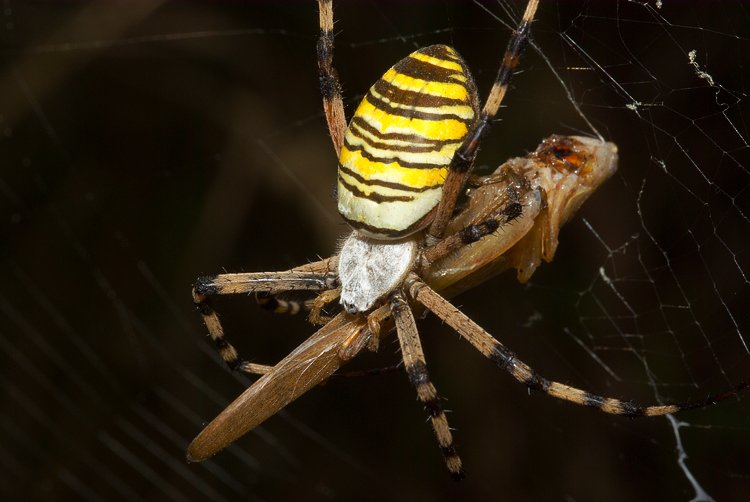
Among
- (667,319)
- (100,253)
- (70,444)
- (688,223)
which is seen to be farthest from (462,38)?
(70,444)

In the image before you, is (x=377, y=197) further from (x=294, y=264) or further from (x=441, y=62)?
(x=294, y=264)

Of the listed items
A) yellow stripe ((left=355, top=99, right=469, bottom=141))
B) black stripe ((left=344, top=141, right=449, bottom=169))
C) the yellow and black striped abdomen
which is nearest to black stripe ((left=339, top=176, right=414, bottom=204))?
the yellow and black striped abdomen

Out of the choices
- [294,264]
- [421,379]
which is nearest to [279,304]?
[421,379]

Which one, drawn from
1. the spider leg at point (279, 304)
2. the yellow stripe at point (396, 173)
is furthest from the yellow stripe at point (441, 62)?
the spider leg at point (279, 304)

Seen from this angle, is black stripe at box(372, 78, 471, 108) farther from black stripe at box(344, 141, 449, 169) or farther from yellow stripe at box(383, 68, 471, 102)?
black stripe at box(344, 141, 449, 169)

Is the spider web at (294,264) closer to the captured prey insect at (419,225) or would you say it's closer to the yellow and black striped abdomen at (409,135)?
the captured prey insect at (419,225)

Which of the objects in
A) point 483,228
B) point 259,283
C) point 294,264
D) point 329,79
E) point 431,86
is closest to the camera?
point 431,86
